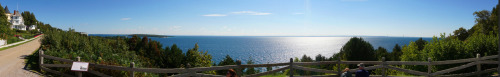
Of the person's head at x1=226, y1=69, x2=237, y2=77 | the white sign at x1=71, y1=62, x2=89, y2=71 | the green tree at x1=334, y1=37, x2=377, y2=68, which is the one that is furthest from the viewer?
the green tree at x1=334, y1=37, x2=377, y2=68

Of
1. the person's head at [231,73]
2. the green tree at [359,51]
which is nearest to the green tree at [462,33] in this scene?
the green tree at [359,51]

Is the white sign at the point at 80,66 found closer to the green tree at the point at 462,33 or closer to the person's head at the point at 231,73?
the person's head at the point at 231,73

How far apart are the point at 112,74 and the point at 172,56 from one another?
42.5 metres

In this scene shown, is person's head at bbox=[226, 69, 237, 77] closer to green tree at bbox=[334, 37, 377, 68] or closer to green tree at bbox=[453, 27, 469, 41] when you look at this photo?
green tree at bbox=[334, 37, 377, 68]

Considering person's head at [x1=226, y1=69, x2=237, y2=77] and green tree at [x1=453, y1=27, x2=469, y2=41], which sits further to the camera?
green tree at [x1=453, y1=27, x2=469, y2=41]

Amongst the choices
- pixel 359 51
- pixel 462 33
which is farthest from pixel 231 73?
pixel 462 33

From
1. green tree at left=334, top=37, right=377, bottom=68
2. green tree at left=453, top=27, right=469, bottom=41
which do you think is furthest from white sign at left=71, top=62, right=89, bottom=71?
green tree at left=453, top=27, right=469, bottom=41

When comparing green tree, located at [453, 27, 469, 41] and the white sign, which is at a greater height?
green tree, located at [453, 27, 469, 41]

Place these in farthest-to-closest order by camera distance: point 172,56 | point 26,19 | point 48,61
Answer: point 26,19, point 172,56, point 48,61

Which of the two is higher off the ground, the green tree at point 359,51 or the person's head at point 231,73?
the person's head at point 231,73

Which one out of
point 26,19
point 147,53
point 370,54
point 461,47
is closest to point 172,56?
point 147,53

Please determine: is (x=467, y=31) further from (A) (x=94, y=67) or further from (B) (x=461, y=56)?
(A) (x=94, y=67)

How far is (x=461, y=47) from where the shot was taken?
1530cm

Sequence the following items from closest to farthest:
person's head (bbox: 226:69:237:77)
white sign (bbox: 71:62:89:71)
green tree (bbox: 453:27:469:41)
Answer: person's head (bbox: 226:69:237:77), white sign (bbox: 71:62:89:71), green tree (bbox: 453:27:469:41)
